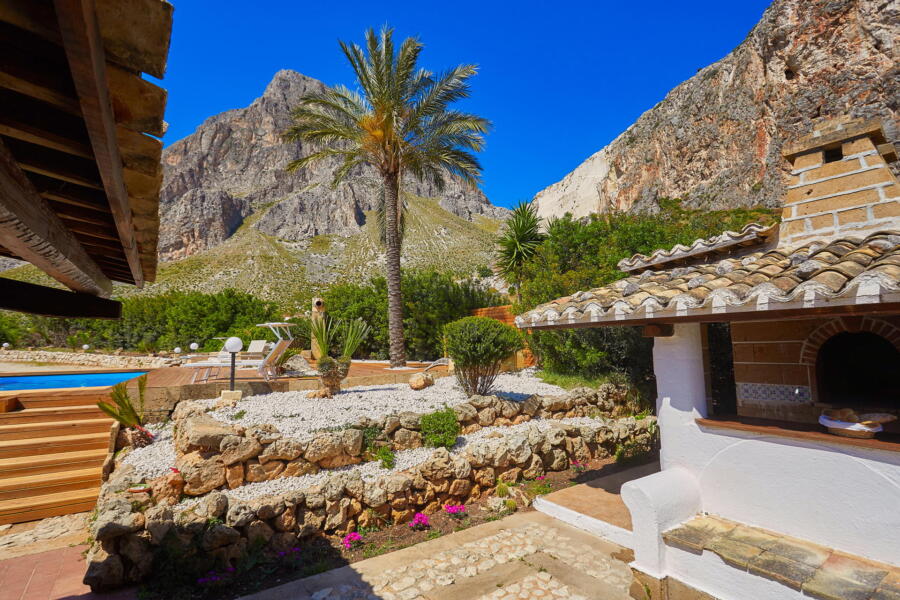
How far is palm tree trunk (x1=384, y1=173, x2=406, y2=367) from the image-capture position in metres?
12.5

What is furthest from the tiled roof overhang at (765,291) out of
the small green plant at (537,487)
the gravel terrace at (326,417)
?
the gravel terrace at (326,417)

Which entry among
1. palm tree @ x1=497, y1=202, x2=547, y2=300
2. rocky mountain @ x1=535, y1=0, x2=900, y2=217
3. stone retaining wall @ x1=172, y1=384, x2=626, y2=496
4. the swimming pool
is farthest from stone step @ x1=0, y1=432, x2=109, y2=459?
rocky mountain @ x1=535, y1=0, x2=900, y2=217

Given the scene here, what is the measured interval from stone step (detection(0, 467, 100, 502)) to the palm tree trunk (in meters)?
7.02

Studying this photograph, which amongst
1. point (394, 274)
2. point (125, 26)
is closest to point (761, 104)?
point (394, 274)

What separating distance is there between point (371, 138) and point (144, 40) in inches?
483

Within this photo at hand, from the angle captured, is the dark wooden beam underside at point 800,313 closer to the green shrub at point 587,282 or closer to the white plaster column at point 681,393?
the white plaster column at point 681,393

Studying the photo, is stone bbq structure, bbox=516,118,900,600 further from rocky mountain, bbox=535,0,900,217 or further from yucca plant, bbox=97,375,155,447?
rocky mountain, bbox=535,0,900,217

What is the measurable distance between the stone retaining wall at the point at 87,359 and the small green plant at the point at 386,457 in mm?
14325

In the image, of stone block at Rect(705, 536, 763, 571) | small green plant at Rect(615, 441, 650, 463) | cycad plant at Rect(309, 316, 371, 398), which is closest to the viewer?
stone block at Rect(705, 536, 763, 571)

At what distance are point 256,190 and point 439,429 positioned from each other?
352 feet

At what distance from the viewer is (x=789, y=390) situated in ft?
15.1

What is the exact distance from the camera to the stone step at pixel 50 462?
6559 millimetres

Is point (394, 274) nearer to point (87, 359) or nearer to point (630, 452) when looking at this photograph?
point (630, 452)

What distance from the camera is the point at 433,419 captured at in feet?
23.3
